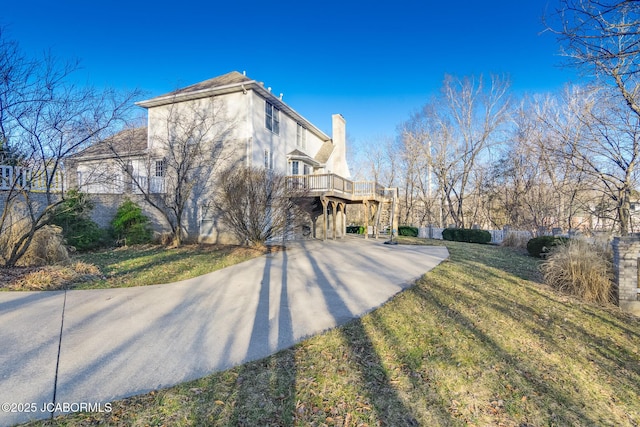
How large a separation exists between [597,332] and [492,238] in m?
18.4

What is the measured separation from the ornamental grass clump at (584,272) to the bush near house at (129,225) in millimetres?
14603

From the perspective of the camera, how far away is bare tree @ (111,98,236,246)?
47.0ft

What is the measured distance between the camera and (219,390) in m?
2.93

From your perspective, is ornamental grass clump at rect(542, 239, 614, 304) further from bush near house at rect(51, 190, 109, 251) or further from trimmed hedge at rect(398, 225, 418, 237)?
trimmed hedge at rect(398, 225, 418, 237)

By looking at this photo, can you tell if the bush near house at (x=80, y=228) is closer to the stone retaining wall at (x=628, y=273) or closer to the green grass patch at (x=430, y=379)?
the green grass patch at (x=430, y=379)

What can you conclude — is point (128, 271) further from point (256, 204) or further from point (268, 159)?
point (268, 159)

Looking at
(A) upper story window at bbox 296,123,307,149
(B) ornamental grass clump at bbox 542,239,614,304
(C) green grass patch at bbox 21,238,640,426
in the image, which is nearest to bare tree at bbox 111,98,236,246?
(A) upper story window at bbox 296,123,307,149

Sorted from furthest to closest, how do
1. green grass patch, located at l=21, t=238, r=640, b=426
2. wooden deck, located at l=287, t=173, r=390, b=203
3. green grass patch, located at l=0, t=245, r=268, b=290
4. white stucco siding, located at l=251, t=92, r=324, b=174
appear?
1. wooden deck, located at l=287, t=173, r=390, b=203
2. white stucco siding, located at l=251, t=92, r=324, b=174
3. green grass patch, located at l=0, t=245, r=268, b=290
4. green grass patch, located at l=21, t=238, r=640, b=426

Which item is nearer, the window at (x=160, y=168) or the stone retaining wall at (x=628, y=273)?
the stone retaining wall at (x=628, y=273)

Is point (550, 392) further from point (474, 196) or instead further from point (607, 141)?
point (474, 196)

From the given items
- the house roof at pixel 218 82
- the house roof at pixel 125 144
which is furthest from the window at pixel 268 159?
the house roof at pixel 125 144

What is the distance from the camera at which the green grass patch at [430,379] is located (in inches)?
106

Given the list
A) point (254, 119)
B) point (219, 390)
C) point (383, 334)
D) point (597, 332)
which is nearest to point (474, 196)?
point (254, 119)

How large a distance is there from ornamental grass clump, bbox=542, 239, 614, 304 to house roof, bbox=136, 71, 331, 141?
41.6 feet
